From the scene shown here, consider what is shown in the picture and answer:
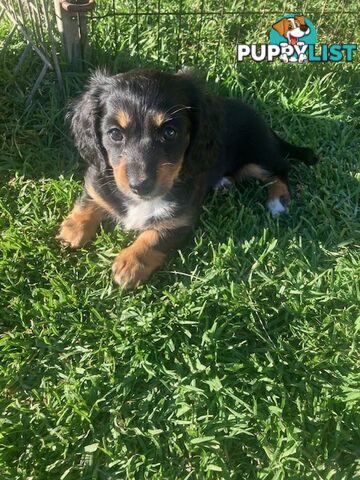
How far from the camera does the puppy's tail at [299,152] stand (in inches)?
111

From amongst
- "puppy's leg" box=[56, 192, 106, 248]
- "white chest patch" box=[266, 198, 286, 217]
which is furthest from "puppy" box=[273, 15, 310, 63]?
"puppy's leg" box=[56, 192, 106, 248]

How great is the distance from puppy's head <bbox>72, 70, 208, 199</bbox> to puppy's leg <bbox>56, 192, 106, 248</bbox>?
11.1 inches

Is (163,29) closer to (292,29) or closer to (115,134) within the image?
(292,29)

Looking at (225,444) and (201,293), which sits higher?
(201,293)

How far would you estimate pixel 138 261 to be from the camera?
7.26ft

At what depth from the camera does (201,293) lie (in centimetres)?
221

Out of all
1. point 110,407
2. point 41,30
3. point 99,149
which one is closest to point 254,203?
point 99,149

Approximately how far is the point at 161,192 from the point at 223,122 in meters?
0.60

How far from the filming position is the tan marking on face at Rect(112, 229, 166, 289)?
219 cm

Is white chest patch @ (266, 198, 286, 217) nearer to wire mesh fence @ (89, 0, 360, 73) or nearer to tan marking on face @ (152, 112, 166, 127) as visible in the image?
tan marking on face @ (152, 112, 166, 127)

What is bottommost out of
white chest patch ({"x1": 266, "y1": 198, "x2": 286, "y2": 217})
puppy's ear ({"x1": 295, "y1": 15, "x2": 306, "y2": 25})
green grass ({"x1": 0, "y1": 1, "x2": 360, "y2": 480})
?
green grass ({"x1": 0, "y1": 1, "x2": 360, "y2": 480})

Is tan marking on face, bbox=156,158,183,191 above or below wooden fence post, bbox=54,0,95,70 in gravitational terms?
below

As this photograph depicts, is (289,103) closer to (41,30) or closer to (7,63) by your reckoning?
(41,30)

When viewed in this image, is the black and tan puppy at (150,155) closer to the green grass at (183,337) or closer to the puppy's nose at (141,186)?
the puppy's nose at (141,186)
